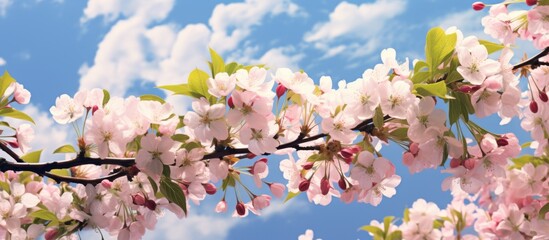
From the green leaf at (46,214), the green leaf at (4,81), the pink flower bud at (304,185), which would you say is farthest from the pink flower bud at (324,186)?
the green leaf at (4,81)

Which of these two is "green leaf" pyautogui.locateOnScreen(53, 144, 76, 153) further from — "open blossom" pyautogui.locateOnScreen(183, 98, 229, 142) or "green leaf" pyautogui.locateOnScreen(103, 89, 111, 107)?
"open blossom" pyautogui.locateOnScreen(183, 98, 229, 142)

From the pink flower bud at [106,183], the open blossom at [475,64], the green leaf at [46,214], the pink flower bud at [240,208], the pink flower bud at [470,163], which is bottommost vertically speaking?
the pink flower bud at [470,163]

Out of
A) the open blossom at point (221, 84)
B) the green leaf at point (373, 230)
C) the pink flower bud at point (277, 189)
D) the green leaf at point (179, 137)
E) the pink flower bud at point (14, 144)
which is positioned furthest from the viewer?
the green leaf at point (373, 230)

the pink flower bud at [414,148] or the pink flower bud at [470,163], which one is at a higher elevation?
the pink flower bud at [414,148]

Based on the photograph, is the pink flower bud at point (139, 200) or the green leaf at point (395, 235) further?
the green leaf at point (395, 235)

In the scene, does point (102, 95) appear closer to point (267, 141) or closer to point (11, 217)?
point (267, 141)

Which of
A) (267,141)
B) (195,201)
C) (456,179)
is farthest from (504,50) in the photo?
(195,201)

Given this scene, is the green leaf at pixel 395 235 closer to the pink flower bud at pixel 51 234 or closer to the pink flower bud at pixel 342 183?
the pink flower bud at pixel 342 183

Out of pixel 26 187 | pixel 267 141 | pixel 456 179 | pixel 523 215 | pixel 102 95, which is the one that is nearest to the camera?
pixel 267 141
